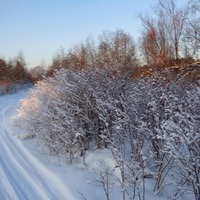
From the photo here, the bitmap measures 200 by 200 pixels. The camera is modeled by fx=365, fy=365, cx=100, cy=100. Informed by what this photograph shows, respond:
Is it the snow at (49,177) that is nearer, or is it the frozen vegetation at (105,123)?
the snow at (49,177)

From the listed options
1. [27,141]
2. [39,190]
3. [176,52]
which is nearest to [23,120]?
[27,141]

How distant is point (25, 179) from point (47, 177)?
0.58 meters

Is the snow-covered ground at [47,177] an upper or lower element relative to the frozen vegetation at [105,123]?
lower

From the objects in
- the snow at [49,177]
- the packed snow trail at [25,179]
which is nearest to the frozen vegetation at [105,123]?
the snow at [49,177]

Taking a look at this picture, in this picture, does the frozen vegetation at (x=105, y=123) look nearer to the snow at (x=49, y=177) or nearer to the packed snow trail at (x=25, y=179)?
the snow at (x=49, y=177)

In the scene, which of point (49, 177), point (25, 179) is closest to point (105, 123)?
point (49, 177)

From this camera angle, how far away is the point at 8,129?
699 inches

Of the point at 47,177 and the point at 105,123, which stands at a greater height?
the point at 105,123

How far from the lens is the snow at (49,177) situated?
27.2 feet

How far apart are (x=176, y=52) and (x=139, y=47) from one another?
14.2 feet

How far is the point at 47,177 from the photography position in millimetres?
9758

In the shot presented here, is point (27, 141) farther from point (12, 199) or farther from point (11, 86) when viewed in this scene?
point (11, 86)

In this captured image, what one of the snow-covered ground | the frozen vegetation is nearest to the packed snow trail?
the snow-covered ground

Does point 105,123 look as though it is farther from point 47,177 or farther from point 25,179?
point 25,179
